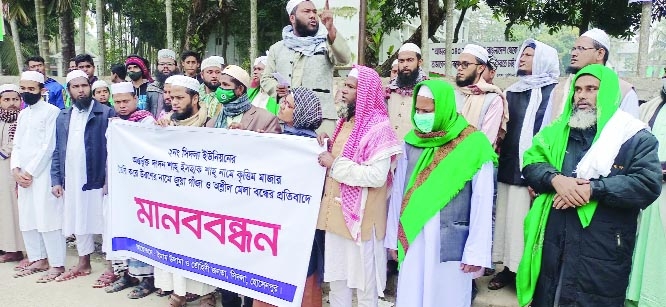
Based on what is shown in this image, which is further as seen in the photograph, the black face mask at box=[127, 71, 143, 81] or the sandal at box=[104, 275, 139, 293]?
the black face mask at box=[127, 71, 143, 81]

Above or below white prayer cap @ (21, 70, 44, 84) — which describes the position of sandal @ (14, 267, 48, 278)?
below

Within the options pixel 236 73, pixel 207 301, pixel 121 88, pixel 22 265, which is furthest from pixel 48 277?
pixel 236 73

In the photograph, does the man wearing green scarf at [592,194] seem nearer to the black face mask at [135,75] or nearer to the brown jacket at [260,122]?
the brown jacket at [260,122]

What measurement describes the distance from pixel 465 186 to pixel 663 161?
1324mm

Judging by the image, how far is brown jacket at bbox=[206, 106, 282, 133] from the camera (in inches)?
141

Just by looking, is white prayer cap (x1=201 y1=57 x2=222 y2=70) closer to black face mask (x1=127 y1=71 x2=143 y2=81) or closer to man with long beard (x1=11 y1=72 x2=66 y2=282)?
black face mask (x1=127 y1=71 x2=143 y2=81)

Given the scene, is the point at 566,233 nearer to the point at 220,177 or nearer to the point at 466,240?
the point at 466,240

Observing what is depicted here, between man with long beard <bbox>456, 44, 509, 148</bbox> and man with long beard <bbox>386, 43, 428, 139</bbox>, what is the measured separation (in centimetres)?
41

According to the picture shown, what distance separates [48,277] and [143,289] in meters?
1.08

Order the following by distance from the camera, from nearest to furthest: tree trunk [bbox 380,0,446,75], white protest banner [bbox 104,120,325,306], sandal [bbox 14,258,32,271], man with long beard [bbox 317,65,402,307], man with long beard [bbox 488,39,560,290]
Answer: man with long beard [bbox 317,65,402,307] < white protest banner [bbox 104,120,325,306] < man with long beard [bbox 488,39,560,290] < sandal [bbox 14,258,32,271] < tree trunk [bbox 380,0,446,75]

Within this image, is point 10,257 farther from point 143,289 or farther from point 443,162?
point 443,162

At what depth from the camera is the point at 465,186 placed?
2.78 m

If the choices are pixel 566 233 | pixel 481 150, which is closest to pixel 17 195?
pixel 481 150

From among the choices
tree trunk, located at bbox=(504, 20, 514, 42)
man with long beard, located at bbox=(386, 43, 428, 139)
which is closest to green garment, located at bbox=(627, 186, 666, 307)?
man with long beard, located at bbox=(386, 43, 428, 139)
